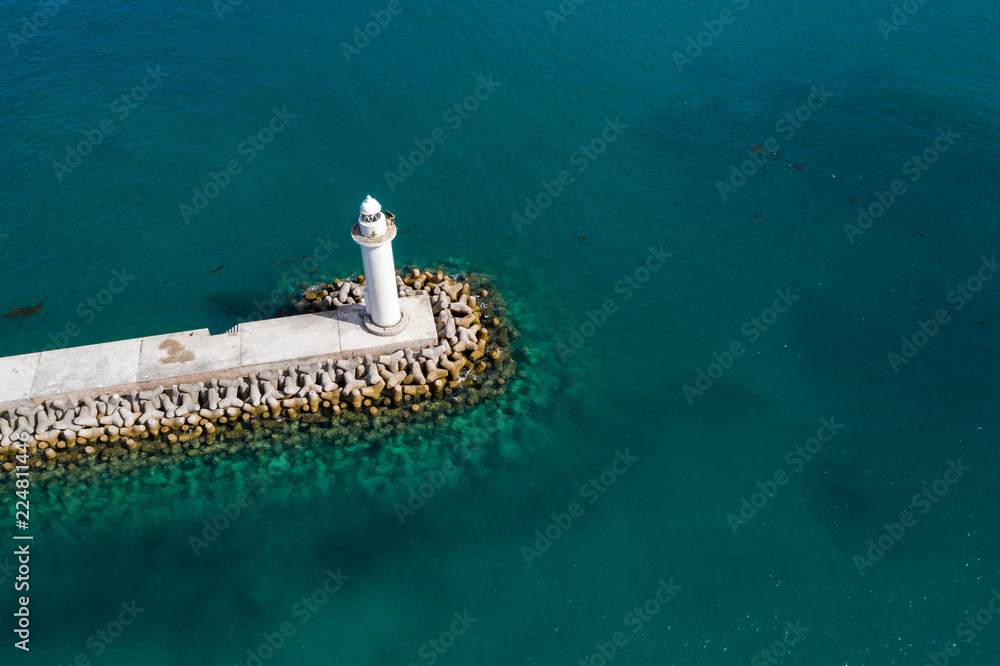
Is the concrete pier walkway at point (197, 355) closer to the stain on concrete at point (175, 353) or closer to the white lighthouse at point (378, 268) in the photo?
the stain on concrete at point (175, 353)

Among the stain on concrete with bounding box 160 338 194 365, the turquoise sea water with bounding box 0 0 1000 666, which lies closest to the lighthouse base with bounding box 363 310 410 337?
the turquoise sea water with bounding box 0 0 1000 666

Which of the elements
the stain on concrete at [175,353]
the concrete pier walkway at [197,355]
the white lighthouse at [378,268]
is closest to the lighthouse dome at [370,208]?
the white lighthouse at [378,268]

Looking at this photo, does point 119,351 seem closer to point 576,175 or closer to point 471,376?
point 471,376

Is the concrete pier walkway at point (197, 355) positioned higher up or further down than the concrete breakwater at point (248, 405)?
higher up

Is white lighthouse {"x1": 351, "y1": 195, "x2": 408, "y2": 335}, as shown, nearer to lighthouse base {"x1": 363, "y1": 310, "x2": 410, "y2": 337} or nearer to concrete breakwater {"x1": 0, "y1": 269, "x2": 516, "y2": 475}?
lighthouse base {"x1": 363, "y1": 310, "x2": 410, "y2": 337}

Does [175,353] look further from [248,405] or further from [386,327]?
[386,327]

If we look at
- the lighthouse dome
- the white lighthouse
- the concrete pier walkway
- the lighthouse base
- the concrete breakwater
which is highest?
the lighthouse dome
